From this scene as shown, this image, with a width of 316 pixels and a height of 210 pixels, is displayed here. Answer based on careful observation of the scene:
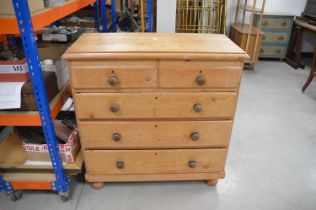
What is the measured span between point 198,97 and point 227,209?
709mm

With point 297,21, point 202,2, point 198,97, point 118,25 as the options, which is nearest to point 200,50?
point 198,97

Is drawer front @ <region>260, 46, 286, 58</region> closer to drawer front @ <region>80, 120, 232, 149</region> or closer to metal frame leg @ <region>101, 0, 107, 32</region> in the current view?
metal frame leg @ <region>101, 0, 107, 32</region>

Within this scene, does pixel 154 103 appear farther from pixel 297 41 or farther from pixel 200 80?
pixel 297 41

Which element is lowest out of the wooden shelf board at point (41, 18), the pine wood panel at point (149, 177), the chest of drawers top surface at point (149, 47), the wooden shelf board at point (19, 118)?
the pine wood panel at point (149, 177)

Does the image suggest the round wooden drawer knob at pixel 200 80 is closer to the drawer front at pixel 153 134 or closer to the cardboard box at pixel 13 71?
the drawer front at pixel 153 134

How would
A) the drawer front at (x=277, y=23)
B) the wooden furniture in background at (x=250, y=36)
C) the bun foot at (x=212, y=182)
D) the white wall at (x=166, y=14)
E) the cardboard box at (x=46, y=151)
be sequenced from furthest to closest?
the drawer front at (x=277, y=23)
the wooden furniture in background at (x=250, y=36)
the white wall at (x=166, y=14)
the bun foot at (x=212, y=182)
the cardboard box at (x=46, y=151)

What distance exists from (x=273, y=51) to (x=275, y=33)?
290 mm

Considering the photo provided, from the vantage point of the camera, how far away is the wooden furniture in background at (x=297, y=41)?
3.51 meters

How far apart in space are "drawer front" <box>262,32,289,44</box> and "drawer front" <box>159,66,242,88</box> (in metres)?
2.98

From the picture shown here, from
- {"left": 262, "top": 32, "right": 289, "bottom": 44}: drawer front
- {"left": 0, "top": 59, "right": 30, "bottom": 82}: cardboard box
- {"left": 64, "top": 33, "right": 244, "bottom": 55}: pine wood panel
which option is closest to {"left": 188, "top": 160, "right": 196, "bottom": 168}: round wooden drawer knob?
{"left": 64, "top": 33, "right": 244, "bottom": 55}: pine wood panel

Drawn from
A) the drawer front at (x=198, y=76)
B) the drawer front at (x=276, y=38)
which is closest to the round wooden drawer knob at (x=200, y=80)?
the drawer front at (x=198, y=76)

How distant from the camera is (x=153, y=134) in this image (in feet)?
4.29

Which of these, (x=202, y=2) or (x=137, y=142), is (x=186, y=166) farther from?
(x=202, y=2)

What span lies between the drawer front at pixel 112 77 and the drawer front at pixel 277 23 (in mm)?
3230
